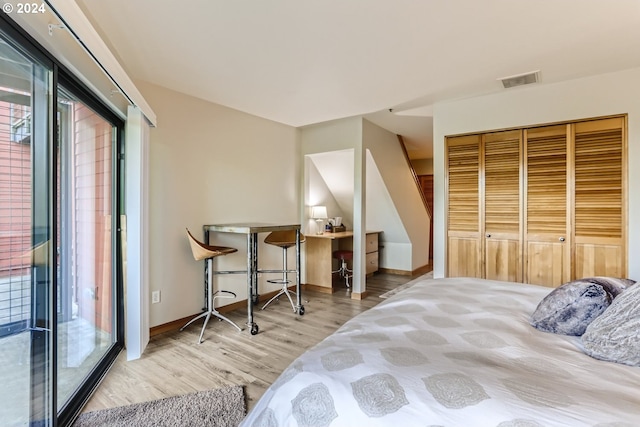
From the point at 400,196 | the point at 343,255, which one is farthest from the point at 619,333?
the point at 400,196

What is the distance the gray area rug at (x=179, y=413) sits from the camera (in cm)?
172

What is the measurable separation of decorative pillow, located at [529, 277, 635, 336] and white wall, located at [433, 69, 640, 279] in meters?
2.00

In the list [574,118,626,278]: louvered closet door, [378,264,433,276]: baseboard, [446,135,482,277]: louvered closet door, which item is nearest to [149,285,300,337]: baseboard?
[446,135,482,277]: louvered closet door

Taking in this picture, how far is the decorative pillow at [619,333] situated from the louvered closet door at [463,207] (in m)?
2.36

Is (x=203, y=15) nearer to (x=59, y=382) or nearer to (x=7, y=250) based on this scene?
(x=7, y=250)

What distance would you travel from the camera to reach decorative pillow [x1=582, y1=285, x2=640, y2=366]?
3.22ft

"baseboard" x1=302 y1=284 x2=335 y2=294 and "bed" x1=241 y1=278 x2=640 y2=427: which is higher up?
"bed" x1=241 y1=278 x2=640 y2=427

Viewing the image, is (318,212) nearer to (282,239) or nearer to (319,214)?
(319,214)

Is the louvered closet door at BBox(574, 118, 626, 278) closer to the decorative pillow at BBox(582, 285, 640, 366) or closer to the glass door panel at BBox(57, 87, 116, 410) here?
the decorative pillow at BBox(582, 285, 640, 366)

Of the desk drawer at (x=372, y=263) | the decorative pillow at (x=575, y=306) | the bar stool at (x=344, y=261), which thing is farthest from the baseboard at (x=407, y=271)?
the decorative pillow at (x=575, y=306)

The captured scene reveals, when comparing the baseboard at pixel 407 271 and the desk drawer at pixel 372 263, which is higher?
the desk drawer at pixel 372 263

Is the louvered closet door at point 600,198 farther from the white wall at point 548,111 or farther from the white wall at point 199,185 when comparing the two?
the white wall at point 199,185

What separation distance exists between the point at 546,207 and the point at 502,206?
0.38m

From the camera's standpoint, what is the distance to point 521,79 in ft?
9.26
